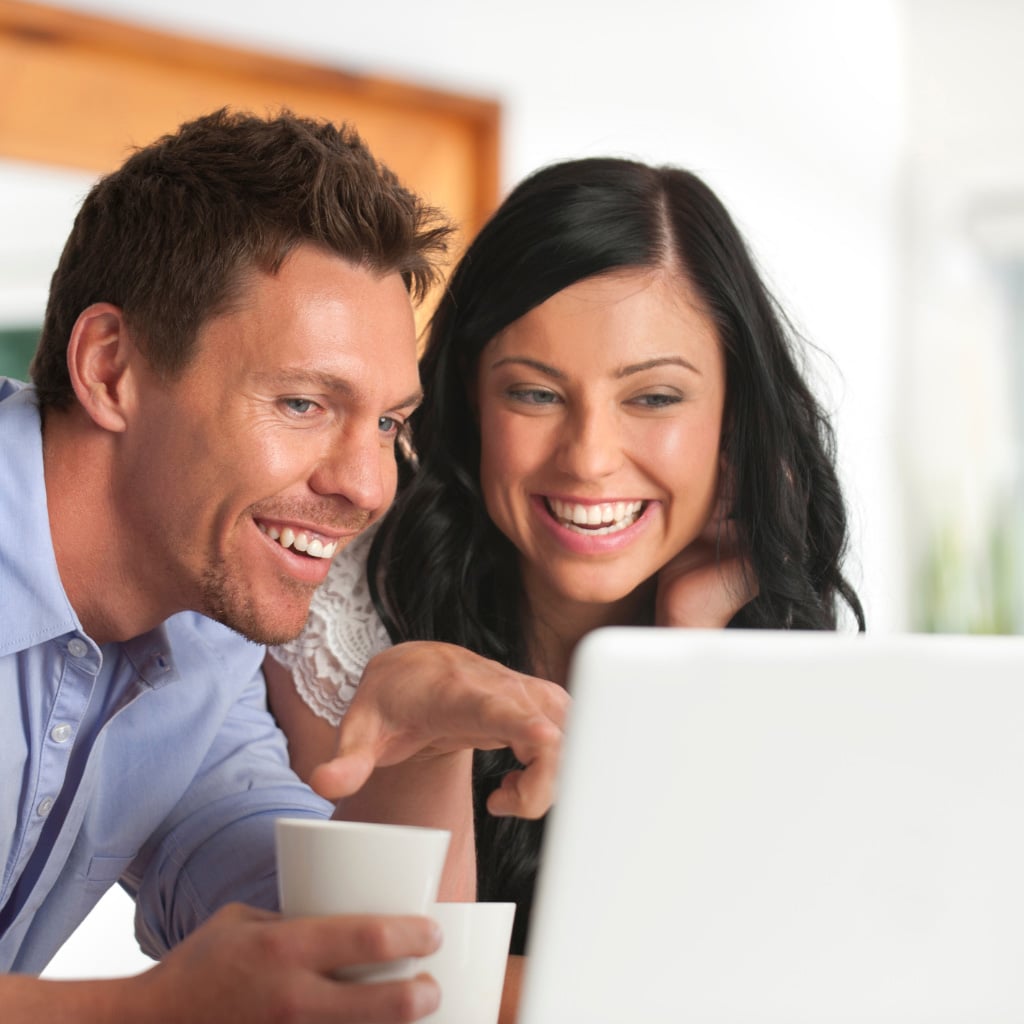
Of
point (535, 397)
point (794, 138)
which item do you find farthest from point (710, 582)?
point (794, 138)

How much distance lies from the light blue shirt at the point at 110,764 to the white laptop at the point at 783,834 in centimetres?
70

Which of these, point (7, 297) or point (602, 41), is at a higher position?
point (602, 41)

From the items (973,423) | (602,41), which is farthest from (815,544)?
(973,423)

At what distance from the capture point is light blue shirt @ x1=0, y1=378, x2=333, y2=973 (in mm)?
1238

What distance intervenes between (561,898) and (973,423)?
160 inches

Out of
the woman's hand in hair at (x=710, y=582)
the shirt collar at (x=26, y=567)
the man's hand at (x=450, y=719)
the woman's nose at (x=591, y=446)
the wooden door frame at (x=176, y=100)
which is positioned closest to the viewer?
the man's hand at (x=450, y=719)

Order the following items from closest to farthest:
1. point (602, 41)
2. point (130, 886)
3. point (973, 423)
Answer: point (130, 886) < point (602, 41) < point (973, 423)

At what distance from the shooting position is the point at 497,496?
166 cm

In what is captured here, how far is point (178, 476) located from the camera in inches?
50.3

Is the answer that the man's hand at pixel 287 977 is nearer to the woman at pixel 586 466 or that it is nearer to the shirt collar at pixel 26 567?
the shirt collar at pixel 26 567

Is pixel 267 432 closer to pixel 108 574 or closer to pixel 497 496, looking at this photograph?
pixel 108 574

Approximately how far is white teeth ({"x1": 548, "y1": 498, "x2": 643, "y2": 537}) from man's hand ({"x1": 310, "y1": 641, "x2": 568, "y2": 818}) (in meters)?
0.67

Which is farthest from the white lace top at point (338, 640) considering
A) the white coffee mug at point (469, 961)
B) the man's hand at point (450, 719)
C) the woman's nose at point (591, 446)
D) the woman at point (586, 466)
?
the white coffee mug at point (469, 961)

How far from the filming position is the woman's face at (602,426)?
159 cm
